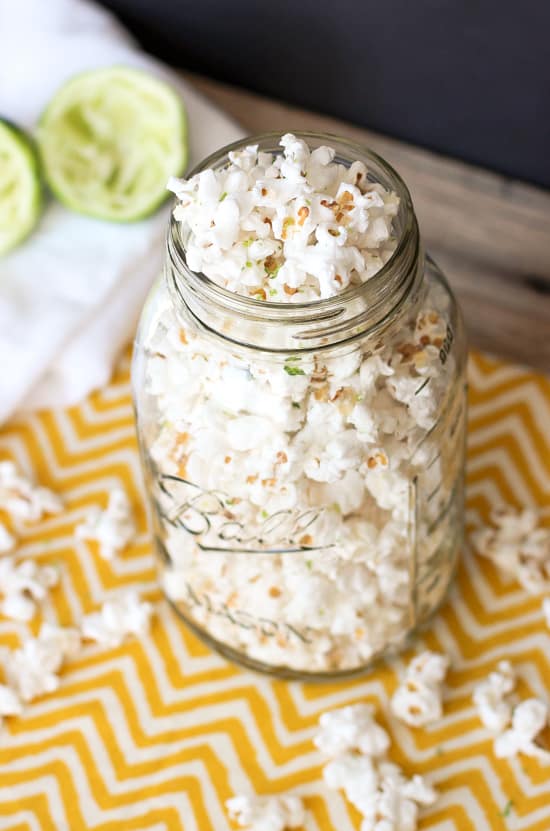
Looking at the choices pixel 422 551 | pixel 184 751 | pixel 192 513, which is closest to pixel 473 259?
pixel 422 551

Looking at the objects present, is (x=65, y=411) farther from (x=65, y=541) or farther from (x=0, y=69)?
(x=0, y=69)

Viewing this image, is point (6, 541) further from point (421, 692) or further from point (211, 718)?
point (421, 692)

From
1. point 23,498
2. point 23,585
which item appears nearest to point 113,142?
point 23,498

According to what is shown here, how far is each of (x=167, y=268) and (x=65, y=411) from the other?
1.53 feet

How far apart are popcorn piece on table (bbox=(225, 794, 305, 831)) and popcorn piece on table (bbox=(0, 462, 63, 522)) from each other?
39 cm

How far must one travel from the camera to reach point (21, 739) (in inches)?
46.4

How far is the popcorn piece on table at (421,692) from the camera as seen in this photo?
1168 mm

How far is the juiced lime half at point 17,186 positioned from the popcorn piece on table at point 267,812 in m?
0.72

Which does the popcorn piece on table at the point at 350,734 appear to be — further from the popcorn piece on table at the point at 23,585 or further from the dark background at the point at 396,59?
the dark background at the point at 396,59

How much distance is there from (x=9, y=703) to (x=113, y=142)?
2.33 feet

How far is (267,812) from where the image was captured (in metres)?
1.11

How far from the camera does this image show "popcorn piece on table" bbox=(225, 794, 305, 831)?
3.62 ft

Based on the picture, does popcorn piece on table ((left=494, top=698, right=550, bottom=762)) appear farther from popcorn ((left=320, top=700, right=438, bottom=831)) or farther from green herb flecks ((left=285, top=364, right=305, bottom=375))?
green herb flecks ((left=285, top=364, right=305, bottom=375))

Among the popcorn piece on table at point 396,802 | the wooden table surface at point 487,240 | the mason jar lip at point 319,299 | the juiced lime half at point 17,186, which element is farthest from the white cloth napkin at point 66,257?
the popcorn piece on table at point 396,802
